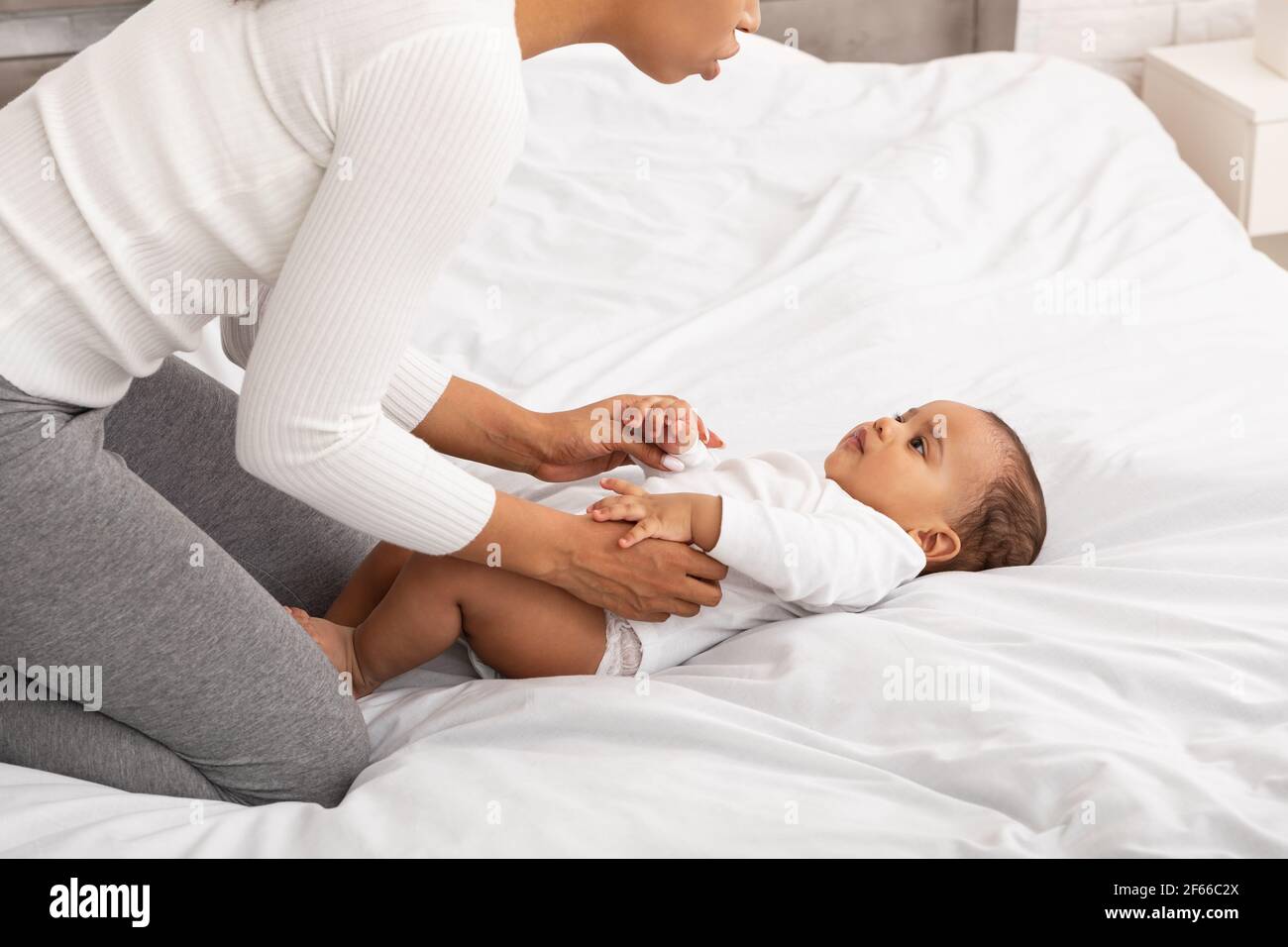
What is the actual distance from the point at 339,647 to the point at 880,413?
0.73 meters

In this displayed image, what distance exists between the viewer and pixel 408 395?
Answer: 4.38 ft

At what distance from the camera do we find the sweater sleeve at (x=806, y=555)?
45.1 inches

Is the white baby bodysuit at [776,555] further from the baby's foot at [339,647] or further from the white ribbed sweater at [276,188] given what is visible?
the white ribbed sweater at [276,188]

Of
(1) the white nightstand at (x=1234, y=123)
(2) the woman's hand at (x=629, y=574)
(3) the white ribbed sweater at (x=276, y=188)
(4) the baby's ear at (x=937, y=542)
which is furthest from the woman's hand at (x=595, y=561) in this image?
(1) the white nightstand at (x=1234, y=123)

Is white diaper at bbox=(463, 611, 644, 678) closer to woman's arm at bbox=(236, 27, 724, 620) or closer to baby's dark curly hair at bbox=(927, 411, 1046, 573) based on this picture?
woman's arm at bbox=(236, 27, 724, 620)

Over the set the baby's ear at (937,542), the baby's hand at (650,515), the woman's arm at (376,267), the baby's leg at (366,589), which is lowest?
the baby's leg at (366,589)

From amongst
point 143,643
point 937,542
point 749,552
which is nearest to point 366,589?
point 143,643

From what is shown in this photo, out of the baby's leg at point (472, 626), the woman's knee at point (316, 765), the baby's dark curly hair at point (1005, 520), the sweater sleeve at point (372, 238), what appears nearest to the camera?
the sweater sleeve at point (372, 238)

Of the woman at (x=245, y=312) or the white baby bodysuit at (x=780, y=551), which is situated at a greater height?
the woman at (x=245, y=312)

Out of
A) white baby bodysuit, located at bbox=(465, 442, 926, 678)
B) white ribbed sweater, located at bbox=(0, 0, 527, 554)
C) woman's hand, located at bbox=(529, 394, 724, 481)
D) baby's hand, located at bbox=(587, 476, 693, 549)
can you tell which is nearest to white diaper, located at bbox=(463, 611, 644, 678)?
white baby bodysuit, located at bbox=(465, 442, 926, 678)

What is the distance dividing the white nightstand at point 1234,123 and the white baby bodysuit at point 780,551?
1618mm

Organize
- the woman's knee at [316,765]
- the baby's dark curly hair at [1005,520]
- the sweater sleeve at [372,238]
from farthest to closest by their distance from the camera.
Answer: the baby's dark curly hair at [1005,520] < the woman's knee at [316,765] < the sweater sleeve at [372,238]

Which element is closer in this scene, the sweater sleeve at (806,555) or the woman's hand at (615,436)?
the sweater sleeve at (806,555)
